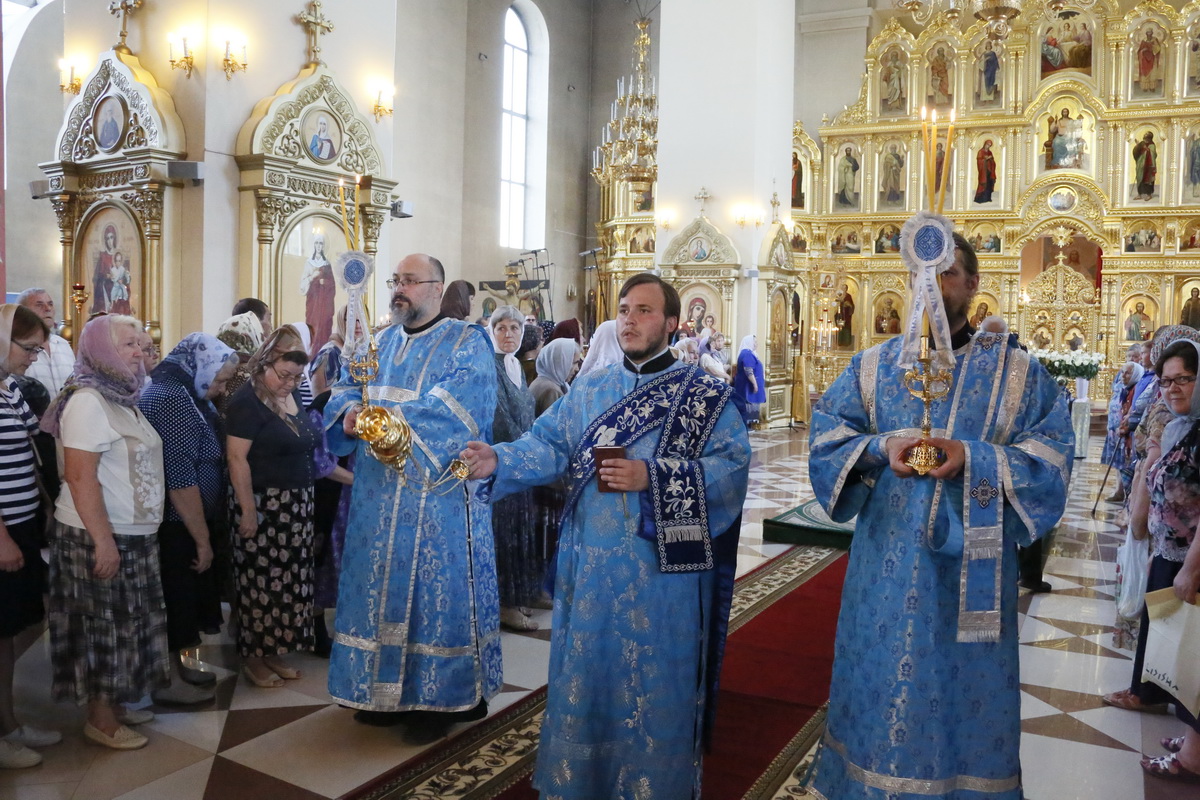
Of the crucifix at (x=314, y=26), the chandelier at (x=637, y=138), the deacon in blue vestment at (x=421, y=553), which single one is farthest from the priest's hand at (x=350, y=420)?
the chandelier at (x=637, y=138)

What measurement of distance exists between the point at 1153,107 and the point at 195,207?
18900mm

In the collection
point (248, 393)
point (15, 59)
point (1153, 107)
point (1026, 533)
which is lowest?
point (1026, 533)

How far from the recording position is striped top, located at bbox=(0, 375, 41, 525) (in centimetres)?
336

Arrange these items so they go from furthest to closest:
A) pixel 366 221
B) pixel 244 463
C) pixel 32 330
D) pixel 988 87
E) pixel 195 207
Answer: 1. pixel 988 87
2. pixel 366 221
3. pixel 195 207
4. pixel 244 463
5. pixel 32 330

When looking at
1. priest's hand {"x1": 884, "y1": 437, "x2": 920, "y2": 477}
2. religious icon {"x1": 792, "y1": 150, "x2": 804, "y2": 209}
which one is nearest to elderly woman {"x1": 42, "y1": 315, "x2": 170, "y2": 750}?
priest's hand {"x1": 884, "y1": 437, "x2": 920, "y2": 477}

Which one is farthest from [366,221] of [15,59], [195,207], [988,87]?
[988,87]

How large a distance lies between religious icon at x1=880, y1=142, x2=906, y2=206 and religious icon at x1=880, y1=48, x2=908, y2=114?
2.81 feet

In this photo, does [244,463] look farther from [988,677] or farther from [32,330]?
[988,677]

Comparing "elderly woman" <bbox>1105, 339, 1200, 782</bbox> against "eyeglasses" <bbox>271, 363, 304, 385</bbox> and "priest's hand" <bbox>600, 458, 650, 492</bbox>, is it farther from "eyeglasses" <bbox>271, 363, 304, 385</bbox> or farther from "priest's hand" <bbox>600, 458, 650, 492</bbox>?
"eyeglasses" <bbox>271, 363, 304, 385</bbox>

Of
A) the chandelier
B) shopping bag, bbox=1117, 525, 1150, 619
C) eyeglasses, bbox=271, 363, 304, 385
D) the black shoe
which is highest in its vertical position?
the chandelier

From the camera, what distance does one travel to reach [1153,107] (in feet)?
64.1

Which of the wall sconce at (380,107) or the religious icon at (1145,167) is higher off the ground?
the religious icon at (1145,167)

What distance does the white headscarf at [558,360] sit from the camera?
5637 mm

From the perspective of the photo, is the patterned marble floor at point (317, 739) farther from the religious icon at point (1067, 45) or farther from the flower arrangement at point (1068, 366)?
the religious icon at point (1067, 45)
